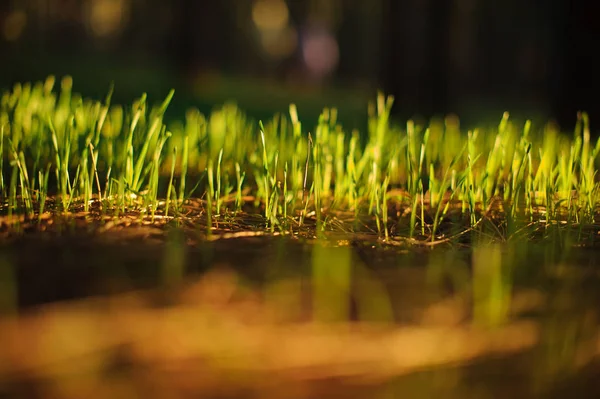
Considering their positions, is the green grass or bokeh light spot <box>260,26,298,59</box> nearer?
the green grass

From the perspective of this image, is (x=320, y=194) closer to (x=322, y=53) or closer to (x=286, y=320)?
(x=286, y=320)

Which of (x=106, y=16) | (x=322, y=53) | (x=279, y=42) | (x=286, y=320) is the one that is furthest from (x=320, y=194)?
(x=279, y=42)

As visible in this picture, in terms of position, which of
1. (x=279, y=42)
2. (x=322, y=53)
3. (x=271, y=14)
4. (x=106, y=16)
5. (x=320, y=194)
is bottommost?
(x=320, y=194)

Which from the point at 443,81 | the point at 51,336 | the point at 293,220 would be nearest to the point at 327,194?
the point at 293,220

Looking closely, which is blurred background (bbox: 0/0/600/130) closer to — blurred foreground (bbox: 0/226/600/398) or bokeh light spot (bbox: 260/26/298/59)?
bokeh light spot (bbox: 260/26/298/59)

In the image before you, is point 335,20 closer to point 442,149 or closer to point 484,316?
point 442,149

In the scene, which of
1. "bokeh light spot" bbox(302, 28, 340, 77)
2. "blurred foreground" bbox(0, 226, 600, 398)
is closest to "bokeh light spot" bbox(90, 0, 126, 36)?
"bokeh light spot" bbox(302, 28, 340, 77)

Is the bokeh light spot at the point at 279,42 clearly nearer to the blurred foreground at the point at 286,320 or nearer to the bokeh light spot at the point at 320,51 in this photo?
the bokeh light spot at the point at 320,51

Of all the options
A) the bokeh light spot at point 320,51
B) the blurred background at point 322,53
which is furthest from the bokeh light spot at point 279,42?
the bokeh light spot at point 320,51

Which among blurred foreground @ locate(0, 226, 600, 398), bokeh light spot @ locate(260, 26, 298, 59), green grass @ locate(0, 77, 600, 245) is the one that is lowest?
blurred foreground @ locate(0, 226, 600, 398)

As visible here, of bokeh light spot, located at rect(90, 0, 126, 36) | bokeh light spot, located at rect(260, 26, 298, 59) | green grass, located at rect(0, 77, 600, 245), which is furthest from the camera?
bokeh light spot, located at rect(260, 26, 298, 59)
